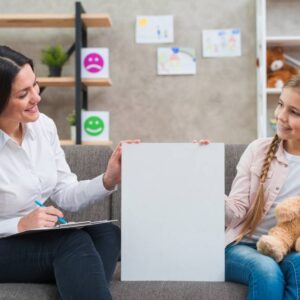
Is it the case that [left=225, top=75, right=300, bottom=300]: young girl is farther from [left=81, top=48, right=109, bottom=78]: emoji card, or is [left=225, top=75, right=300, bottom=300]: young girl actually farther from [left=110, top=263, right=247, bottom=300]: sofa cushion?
[left=81, top=48, right=109, bottom=78]: emoji card

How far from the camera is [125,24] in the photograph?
360 cm

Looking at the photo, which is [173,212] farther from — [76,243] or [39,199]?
[39,199]

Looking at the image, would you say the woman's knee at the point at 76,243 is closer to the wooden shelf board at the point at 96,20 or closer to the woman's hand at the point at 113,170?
the woman's hand at the point at 113,170

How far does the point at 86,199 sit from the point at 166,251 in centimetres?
31

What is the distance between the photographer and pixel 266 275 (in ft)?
4.56

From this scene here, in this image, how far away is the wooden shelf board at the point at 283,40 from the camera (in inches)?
131

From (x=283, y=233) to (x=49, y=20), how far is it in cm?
236

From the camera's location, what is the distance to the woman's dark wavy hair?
1554 mm

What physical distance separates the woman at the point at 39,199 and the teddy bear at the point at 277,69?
1971 mm

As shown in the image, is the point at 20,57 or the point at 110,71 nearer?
the point at 20,57

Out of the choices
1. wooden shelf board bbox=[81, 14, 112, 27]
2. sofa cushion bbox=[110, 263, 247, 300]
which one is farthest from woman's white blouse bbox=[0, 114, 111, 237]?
wooden shelf board bbox=[81, 14, 112, 27]

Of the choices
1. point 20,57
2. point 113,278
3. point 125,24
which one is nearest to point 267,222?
point 113,278

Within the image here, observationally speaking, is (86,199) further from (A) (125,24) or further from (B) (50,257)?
(A) (125,24)

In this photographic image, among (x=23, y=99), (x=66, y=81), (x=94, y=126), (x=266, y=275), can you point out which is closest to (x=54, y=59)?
(x=66, y=81)
